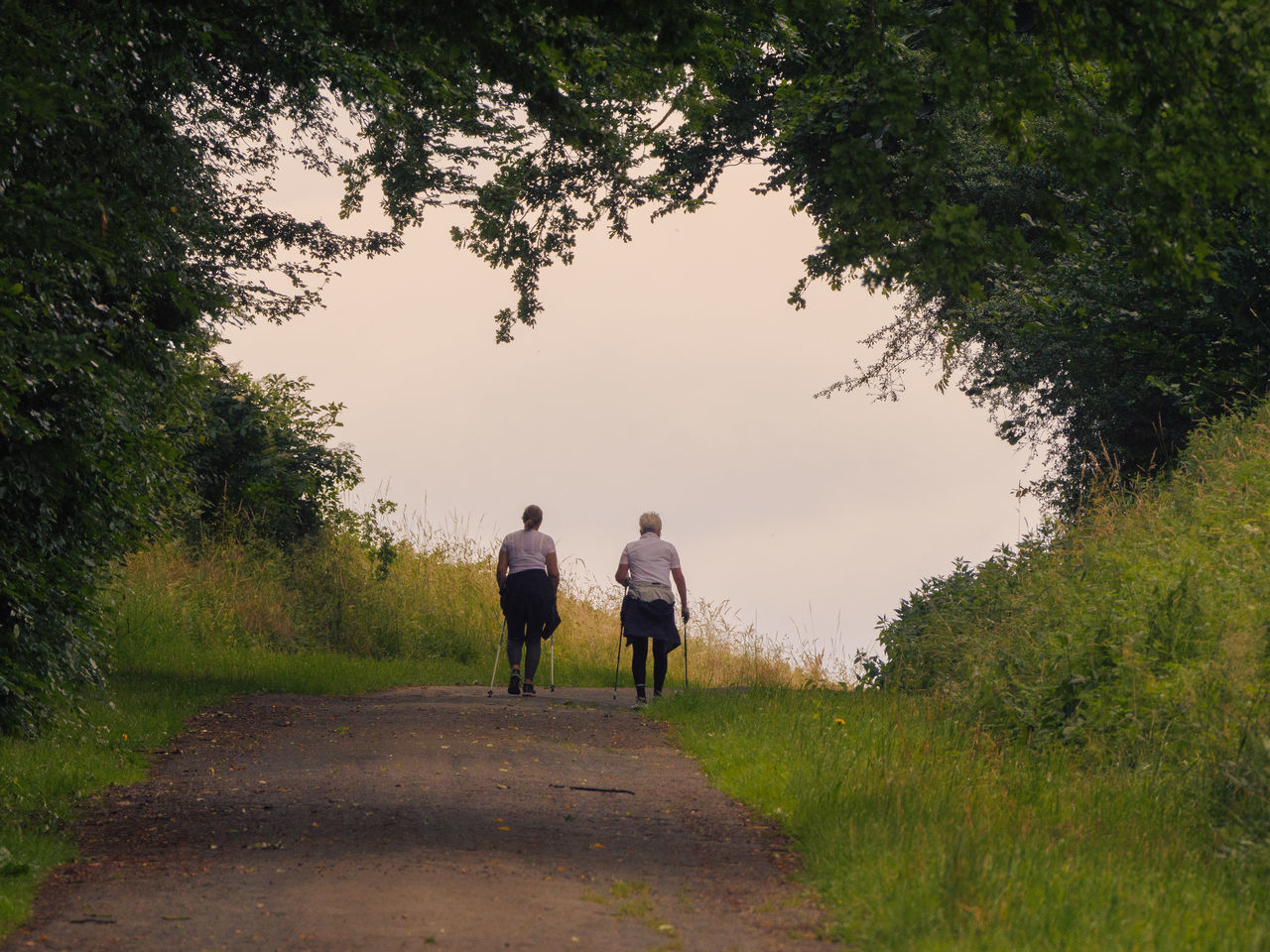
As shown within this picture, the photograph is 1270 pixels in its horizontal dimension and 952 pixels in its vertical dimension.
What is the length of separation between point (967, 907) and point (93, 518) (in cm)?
834

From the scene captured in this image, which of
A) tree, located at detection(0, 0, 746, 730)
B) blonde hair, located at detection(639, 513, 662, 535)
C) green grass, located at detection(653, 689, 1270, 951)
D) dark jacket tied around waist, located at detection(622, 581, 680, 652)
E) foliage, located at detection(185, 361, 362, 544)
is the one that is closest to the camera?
green grass, located at detection(653, 689, 1270, 951)

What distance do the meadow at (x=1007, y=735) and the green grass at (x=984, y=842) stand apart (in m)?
0.02

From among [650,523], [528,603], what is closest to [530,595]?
[528,603]

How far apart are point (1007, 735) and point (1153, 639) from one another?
138cm

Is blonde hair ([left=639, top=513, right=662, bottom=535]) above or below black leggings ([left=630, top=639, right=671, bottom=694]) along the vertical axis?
above

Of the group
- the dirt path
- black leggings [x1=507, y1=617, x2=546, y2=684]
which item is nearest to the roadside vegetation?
the dirt path

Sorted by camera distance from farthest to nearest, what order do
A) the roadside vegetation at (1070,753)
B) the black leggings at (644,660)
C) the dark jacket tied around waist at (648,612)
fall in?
the black leggings at (644,660) → the dark jacket tied around waist at (648,612) → the roadside vegetation at (1070,753)

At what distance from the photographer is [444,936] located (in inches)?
211

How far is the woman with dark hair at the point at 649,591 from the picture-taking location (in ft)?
46.1

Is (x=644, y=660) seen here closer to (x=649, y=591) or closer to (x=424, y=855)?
(x=649, y=591)

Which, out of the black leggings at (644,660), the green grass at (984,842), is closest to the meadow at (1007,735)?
the green grass at (984,842)

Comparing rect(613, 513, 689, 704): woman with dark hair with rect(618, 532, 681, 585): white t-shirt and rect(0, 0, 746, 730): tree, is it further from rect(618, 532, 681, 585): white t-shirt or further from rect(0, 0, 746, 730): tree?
rect(0, 0, 746, 730): tree

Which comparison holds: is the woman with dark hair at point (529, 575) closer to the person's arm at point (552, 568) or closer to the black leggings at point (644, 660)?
the person's arm at point (552, 568)

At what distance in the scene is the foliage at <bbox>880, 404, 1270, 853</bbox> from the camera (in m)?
7.92
